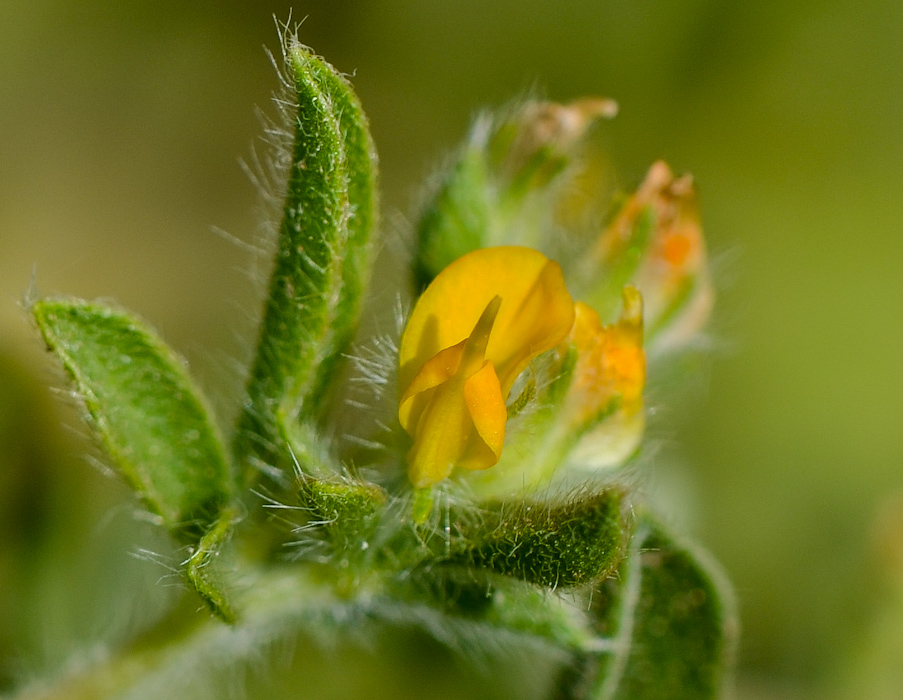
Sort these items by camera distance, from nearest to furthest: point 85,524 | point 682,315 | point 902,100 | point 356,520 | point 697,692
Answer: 1. point 356,520
2. point 697,692
3. point 682,315
4. point 85,524
5. point 902,100

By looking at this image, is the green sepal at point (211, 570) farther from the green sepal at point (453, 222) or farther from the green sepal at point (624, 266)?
the green sepal at point (624, 266)

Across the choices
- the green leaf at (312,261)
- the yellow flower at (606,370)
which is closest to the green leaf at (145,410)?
the green leaf at (312,261)

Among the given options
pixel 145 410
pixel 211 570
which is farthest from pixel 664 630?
pixel 145 410

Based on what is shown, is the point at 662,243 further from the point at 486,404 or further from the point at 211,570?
the point at 211,570

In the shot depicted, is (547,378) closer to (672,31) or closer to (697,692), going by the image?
(697,692)

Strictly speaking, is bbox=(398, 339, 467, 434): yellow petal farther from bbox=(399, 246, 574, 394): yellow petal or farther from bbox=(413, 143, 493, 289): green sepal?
bbox=(413, 143, 493, 289): green sepal

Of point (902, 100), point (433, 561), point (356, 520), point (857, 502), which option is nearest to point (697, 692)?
point (433, 561)

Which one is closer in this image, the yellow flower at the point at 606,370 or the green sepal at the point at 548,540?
the green sepal at the point at 548,540
